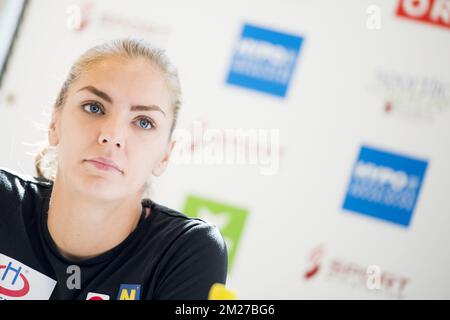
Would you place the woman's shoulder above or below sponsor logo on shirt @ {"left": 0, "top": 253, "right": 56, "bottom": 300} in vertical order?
above

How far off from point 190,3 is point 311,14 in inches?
23.9

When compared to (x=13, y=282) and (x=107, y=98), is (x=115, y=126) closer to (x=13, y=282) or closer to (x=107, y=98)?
(x=107, y=98)

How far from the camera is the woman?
1015 mm

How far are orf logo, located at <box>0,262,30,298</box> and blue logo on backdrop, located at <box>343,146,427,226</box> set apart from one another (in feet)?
6.68

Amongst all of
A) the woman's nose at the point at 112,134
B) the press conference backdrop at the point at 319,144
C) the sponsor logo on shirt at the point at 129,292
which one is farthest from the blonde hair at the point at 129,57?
the press conference backdrop at the point at 319,144

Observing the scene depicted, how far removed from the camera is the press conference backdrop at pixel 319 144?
2811mm

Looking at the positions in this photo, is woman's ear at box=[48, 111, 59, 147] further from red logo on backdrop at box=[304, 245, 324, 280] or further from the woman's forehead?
red logo on backdrop at box=[304, 245, 324, 280]

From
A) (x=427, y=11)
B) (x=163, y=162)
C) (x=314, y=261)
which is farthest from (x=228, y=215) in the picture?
(x=163, y=162)

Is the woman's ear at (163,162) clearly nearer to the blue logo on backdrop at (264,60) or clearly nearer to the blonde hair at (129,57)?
the blonde hair at (129,57)

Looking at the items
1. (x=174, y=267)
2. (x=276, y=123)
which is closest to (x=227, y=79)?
(x=276, y=123)

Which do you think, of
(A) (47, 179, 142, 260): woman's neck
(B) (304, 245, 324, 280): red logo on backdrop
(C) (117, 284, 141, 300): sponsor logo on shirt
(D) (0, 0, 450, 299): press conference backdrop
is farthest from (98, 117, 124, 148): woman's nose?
(B) (304, 245, 324, 280): red logo on backdrop

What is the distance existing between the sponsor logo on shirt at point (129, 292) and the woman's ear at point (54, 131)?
1.12 ft

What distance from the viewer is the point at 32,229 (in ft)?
3.59
